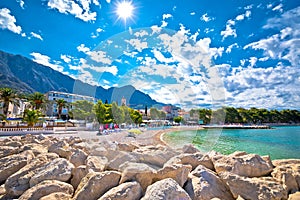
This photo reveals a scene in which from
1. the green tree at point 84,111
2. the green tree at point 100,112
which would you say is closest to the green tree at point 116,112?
the green tree at point 100,112

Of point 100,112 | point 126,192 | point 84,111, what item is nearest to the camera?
point 126,192

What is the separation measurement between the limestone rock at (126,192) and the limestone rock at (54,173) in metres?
1.38

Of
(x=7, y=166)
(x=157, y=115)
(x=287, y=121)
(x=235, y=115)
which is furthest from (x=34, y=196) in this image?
(x=287, y=121)

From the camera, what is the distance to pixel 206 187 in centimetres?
296

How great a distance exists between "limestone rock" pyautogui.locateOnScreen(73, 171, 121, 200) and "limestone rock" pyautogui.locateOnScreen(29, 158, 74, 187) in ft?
Result: 2.21

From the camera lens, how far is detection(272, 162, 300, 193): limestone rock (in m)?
2.92

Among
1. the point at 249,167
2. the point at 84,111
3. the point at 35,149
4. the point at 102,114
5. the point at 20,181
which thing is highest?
the point at 84,111

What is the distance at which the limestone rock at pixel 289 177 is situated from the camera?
2.92 m

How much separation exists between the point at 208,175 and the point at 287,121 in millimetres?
109455

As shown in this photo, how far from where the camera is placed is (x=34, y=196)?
9.73ft

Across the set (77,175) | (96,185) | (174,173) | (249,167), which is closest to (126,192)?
(96,185)

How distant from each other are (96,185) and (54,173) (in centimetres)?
119

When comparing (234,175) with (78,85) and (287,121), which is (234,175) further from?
(287,121)

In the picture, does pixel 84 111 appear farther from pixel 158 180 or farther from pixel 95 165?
pixel 158 180
